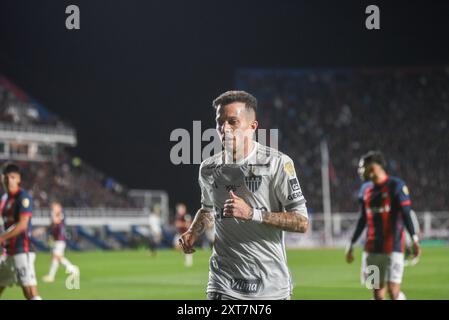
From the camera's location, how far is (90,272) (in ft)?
74.5

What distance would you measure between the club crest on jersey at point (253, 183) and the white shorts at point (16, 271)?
5.68m

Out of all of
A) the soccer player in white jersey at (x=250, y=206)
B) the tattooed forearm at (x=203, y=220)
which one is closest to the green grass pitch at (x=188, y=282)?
the tattooed forearm at (x=203, y=220)

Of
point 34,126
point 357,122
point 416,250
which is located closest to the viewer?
point 416,250

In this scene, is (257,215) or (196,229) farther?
(196,229)

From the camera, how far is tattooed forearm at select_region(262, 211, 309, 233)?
16.7 feet

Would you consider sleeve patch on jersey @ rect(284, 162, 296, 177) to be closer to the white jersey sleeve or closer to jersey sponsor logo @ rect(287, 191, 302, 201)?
the white jersey sleeve

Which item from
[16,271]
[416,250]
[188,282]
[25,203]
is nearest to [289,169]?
[416,250]

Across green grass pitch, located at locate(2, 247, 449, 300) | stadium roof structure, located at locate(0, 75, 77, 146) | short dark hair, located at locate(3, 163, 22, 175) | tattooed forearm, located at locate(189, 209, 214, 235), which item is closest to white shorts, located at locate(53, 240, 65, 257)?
green grass pitch, located at locate(2, 247, 449, 300)

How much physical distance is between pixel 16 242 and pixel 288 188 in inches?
234

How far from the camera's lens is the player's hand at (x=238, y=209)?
493cm

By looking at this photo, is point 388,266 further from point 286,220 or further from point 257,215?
point 257,215

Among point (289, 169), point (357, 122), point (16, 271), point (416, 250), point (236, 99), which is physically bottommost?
point (16, 271)

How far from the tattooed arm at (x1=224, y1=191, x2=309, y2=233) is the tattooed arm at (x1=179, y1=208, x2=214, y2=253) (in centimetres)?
58

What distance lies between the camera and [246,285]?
5.27m
